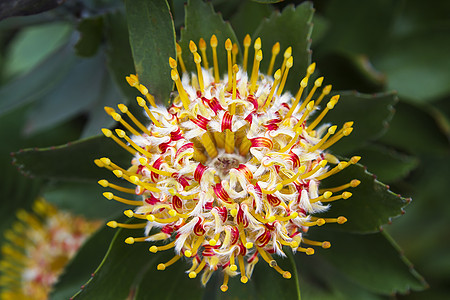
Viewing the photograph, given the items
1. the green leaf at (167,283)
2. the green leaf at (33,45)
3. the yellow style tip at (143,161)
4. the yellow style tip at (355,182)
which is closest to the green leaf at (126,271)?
the green leaf at (167,283)

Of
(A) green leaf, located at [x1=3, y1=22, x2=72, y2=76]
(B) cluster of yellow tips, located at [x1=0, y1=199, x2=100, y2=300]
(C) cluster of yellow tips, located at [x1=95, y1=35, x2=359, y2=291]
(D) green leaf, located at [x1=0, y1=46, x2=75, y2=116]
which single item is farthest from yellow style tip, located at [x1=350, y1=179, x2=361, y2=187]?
(A) green leaf, located at [x1=3, y1=22, x2=72, y2=76]

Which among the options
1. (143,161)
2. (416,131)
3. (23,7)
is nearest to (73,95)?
(23,7)

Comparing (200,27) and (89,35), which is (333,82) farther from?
(89,35)

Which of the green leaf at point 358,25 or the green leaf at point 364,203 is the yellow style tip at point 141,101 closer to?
the green leaf at point 364,203

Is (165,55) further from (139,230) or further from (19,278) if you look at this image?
(19,278)

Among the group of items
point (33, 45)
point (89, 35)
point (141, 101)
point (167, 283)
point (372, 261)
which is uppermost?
point (33, 45)

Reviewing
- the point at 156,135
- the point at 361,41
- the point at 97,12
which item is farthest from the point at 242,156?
the point at 361,41
